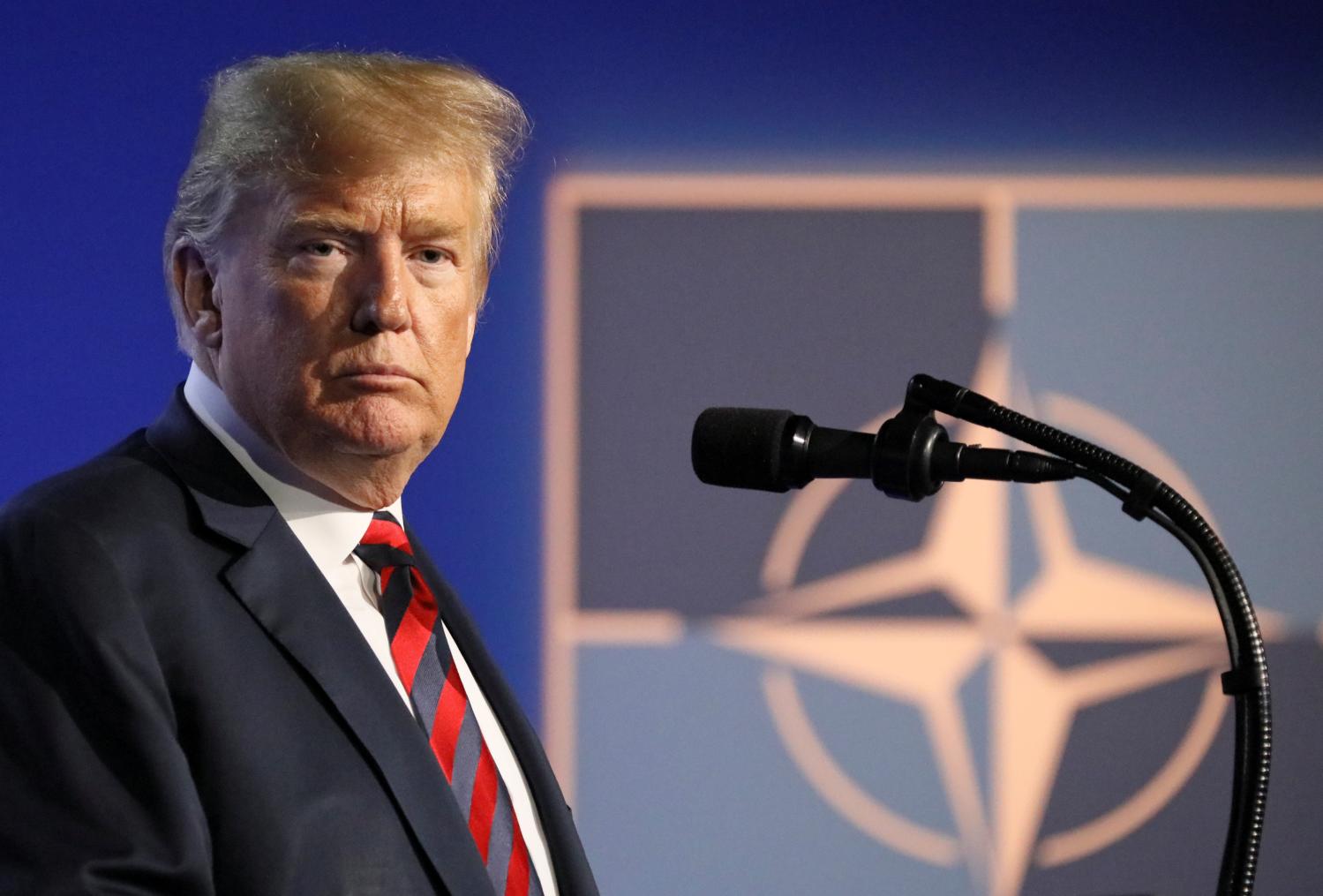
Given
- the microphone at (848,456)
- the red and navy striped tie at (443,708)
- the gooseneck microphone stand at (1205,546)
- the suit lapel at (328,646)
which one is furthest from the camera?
the red and navy striped tie at (443,708)

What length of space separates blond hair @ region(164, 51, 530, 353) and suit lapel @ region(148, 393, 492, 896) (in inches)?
9.3

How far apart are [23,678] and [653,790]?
1696 mm

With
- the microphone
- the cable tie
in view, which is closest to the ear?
the microphone

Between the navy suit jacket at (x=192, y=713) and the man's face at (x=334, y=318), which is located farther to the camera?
the man's face at (x=334, y=318)

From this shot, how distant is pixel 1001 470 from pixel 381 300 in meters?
0.65

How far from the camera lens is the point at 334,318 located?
1373 millimetres

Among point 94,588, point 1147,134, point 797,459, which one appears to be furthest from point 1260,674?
point 1147,134

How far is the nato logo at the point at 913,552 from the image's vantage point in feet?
8.70

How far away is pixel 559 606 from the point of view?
2.64 meters

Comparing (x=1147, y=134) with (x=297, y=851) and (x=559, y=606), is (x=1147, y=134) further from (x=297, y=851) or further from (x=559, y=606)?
(x=297, y=851)

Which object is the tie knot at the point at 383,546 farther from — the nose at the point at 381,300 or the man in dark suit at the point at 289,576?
the nose at the point at 381,300

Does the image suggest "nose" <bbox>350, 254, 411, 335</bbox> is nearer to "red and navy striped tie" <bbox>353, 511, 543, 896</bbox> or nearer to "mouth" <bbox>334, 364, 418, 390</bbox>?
"mouth" <bbox>334, 364, 418, 390</bbox>

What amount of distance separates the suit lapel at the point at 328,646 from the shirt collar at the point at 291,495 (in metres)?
0.04

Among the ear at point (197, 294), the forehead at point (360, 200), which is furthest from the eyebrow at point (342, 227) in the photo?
the ear at point (197, 294)
